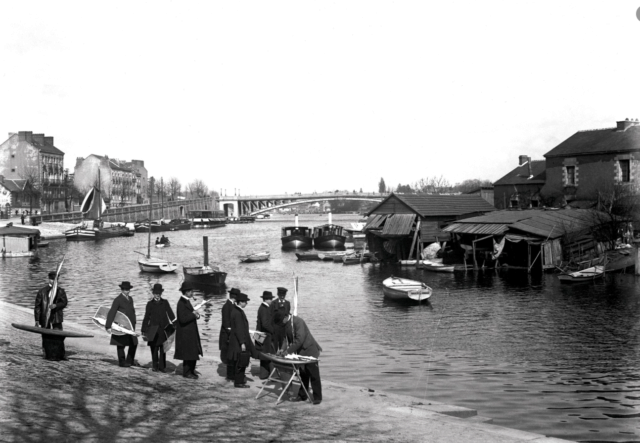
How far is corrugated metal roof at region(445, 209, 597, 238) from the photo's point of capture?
5006 cm

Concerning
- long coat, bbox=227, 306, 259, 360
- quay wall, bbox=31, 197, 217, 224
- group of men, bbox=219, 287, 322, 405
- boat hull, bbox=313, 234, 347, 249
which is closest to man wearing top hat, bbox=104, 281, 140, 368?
group of men, bbox=219, 287, 322, 405

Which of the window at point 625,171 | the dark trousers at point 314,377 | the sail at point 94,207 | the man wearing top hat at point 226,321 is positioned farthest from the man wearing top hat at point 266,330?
the sail at point 94,207

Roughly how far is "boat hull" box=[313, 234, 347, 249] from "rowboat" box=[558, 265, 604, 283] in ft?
160

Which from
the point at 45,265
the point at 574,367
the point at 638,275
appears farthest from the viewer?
the point at 45,265

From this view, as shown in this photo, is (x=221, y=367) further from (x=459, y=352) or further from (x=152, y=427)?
(x=459, y=352)

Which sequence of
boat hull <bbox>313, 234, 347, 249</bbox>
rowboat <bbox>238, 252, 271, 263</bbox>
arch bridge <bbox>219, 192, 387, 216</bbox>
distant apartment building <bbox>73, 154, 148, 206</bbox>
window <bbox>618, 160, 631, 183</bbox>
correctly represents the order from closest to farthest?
window <bbox>618, 160, 631, 183</bbox>
rowboat <bbox>238, 252, 271, 263</bbox>
boat hull <bbox>313, 234, 347, 249</bbox>
arch bridge <bbox>219, 192, 387, 216</bbox>
distant apartment building <bbox>73, 154, 148, 206</bbox>

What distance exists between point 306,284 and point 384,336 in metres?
22.0

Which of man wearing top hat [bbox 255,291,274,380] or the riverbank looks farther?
man wearing top hat [bbox 255,291,274,380]

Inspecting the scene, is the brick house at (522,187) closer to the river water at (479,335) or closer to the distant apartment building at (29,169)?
the river water at (479,335)

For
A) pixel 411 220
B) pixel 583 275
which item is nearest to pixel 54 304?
pixel 583 275

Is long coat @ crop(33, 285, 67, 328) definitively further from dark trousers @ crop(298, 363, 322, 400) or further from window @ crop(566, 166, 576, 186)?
window @ crop(566, 166, 576, 186)

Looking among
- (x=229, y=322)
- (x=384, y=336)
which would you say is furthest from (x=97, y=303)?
(x=229, y=322)

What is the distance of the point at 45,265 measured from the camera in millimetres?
65062

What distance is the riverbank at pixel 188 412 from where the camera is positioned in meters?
10.8
